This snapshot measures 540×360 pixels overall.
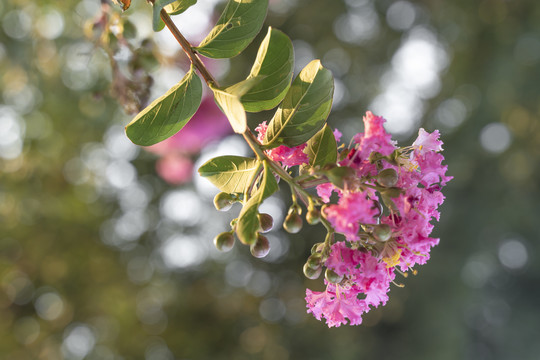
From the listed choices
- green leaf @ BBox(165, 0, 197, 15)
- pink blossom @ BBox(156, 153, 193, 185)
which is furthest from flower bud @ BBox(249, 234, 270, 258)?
pink blossom @ BBox(156, 153, 193, 185)

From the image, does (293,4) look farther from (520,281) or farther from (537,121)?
(520,281)

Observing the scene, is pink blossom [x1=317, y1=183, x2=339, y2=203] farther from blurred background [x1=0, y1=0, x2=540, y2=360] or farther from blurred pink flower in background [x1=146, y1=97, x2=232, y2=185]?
blurred background [x1=0, y1=0, x2=540, y2=360]

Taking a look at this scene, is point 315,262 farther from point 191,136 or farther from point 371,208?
point 191,136

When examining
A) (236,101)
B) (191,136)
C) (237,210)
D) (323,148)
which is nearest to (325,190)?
(323,148)

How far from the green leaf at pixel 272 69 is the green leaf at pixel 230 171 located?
6cm

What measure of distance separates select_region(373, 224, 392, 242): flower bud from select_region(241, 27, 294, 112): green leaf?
15 centimetres

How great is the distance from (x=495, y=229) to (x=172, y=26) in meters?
2.92

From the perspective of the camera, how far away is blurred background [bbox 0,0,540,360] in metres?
2.49

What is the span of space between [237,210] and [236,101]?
2188mm

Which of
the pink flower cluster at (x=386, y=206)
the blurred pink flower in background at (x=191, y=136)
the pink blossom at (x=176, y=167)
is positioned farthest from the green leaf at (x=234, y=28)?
the pink blossom at (x=176, y=167)

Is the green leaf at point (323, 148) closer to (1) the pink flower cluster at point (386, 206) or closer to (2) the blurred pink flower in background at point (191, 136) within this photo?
(1) the pink flower cluster at point (386, 206)

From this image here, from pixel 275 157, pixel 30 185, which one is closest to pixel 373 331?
pixel 30 185

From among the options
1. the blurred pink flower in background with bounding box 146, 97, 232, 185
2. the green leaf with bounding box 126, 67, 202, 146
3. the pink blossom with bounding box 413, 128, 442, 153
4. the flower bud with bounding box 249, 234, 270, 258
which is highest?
the green leaf with bounding box 126, 67, 202, 146

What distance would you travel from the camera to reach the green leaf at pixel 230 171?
0.48m
